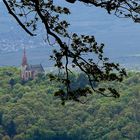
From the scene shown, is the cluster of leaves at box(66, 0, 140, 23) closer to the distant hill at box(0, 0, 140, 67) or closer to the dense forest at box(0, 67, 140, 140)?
the dense forest at box(0, 67, 140, 140)

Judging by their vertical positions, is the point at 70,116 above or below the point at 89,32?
below

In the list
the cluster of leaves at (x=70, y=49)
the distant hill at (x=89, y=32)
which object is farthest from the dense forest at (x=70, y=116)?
the distant hill at (x=89, y=32)

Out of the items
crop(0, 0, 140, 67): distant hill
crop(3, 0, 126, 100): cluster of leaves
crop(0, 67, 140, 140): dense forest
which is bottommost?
crop(0, 67, 140, 140): dense forest

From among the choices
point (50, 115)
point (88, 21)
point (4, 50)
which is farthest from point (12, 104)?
point (88, 21)

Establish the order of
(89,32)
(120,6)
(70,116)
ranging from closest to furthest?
(120,6)
(70,116)
(89,32)

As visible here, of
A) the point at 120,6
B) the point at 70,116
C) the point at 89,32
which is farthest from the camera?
the point at 89,32

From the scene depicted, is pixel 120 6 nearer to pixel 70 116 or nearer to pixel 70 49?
pixel 70 49

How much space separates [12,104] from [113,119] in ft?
21.9

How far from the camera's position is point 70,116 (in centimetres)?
4706

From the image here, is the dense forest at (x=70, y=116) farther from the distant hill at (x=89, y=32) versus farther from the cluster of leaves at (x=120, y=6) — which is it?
the distant hill at (x=89, y=32)

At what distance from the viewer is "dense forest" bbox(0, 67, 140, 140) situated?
44.2m

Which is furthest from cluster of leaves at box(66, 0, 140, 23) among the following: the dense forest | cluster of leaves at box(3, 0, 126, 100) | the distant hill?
the distant hill

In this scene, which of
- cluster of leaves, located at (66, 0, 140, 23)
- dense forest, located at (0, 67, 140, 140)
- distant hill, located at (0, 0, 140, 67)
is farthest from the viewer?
distant hill, located at (0, 0, 140, 67)

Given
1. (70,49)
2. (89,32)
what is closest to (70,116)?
(70,49)
